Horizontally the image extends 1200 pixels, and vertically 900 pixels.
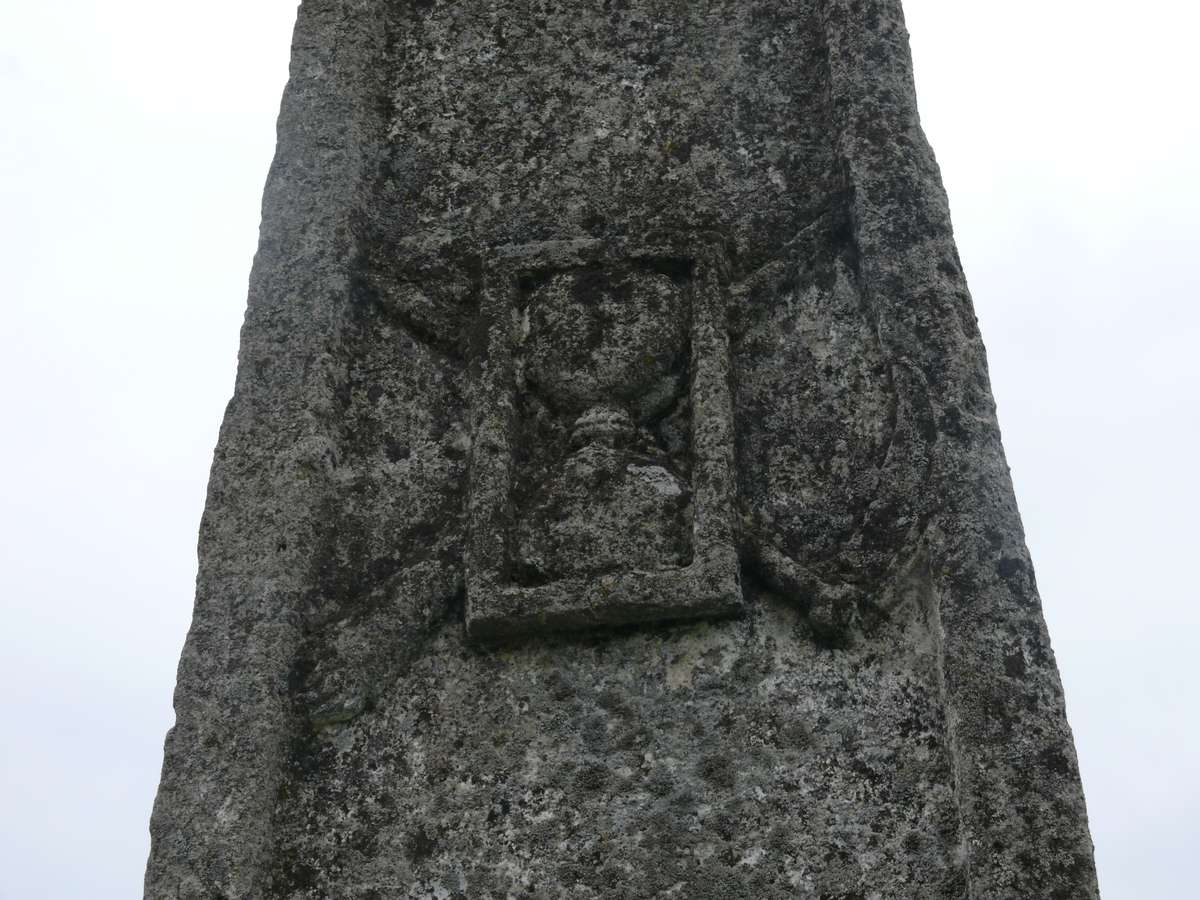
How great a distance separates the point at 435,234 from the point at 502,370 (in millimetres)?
614

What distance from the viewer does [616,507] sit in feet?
13.4

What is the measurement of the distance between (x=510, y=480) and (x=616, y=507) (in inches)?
11.7

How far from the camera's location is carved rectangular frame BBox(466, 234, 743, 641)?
12.8ft

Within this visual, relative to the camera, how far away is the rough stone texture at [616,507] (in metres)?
3.67

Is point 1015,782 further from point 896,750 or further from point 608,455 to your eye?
point 608,455

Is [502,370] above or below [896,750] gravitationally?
above

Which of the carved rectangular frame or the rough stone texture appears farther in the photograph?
the carved rectangular frame

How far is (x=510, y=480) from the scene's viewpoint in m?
4.20

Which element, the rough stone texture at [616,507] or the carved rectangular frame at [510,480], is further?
the carved rectangular frame at [510,480]

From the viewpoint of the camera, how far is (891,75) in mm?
4645

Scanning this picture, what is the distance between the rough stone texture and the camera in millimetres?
3670

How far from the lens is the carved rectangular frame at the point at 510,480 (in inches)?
153

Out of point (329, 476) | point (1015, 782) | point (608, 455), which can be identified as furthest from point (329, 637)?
point (1015, 782)

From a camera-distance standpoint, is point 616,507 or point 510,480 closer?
point 616,507
